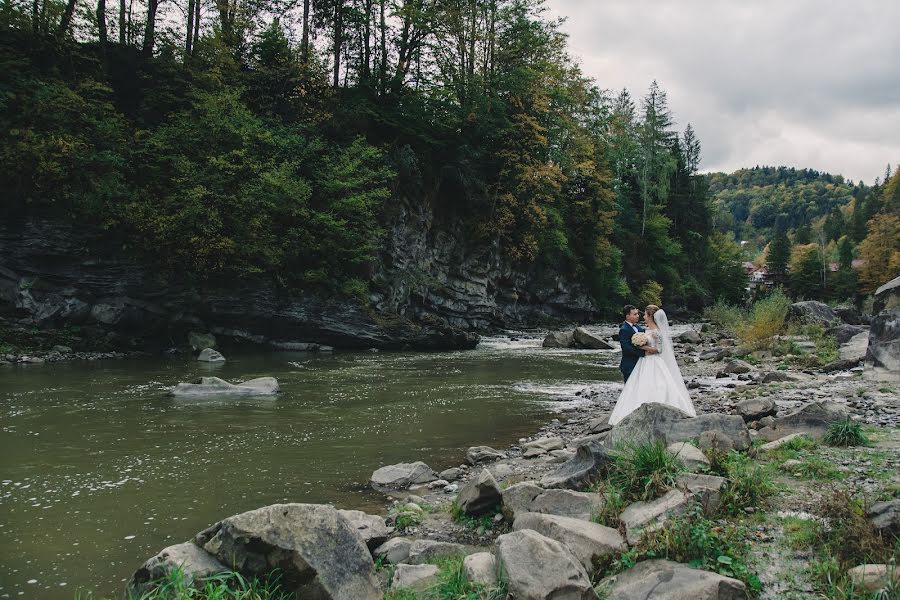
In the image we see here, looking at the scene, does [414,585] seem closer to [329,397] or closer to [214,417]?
[214,417]

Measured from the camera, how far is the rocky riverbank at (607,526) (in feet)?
12.3

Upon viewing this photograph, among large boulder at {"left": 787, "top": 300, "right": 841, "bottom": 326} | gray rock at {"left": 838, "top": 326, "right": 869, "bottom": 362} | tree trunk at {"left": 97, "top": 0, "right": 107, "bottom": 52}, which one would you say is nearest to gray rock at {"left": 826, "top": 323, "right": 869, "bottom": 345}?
gray rock at {"left": 838, "top": 326, "right": 869, "bottom": 362}

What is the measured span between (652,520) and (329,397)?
10.8 meters

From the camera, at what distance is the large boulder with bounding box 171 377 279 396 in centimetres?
1377

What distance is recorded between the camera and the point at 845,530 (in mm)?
3893

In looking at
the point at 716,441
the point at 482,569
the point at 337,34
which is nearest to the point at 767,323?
the point at 716,441

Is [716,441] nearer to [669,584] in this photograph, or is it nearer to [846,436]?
[846,436]

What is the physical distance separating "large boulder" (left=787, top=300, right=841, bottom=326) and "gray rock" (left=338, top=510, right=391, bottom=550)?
26.5 m

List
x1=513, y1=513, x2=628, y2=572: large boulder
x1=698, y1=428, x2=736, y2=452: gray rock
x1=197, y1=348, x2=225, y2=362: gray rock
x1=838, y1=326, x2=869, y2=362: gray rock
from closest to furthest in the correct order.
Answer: x1=513, y1=513, x2=628, y2=572: large boulder, x1=698, y1=428, x2=736, y2=452: gray rock, x1=838, y1=326, x2=869, y2=362: gray rock, x1=197, y1=348, x2=225, y2=362: gray rock

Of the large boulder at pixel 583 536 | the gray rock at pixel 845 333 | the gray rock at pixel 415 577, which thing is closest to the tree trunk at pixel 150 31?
the gray rock at pixel 415 577

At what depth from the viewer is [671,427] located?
6.79 metres

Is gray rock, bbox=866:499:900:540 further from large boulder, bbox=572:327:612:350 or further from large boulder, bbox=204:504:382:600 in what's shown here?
large boulder, bbox=572:327:612:350

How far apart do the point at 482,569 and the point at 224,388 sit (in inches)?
470

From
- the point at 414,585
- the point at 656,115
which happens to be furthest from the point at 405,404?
the point at 656,115
